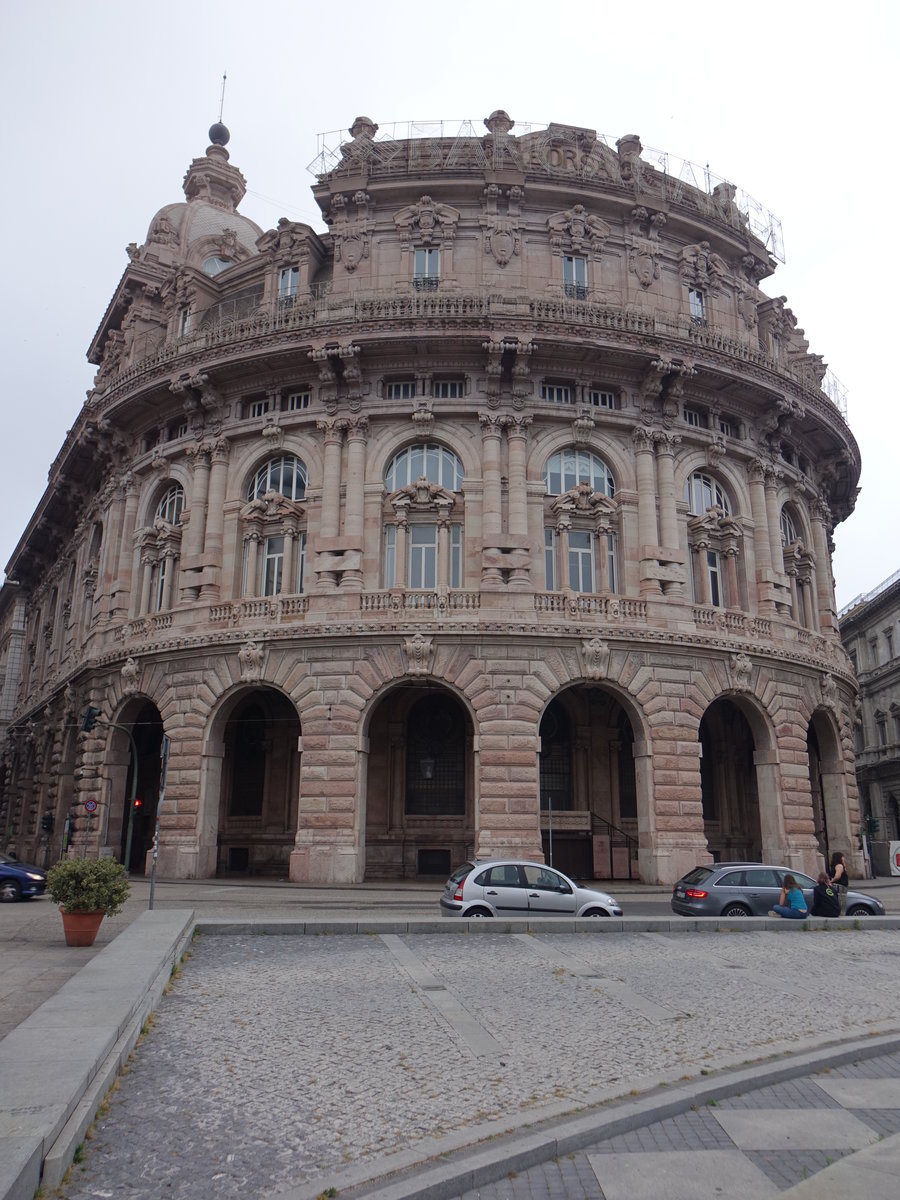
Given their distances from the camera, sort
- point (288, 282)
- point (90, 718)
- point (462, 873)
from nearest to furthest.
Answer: point (462, 873) → point (90, 718) → point (288, 282)

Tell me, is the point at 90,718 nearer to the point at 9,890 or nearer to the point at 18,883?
the point at 18,883

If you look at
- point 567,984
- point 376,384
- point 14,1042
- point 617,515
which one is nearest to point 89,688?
point 376,384

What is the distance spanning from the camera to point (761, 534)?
109 ft

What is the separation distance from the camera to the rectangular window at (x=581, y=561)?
30891mm

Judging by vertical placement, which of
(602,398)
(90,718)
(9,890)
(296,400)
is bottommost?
(9,890)

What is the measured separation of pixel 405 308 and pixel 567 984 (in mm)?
24432

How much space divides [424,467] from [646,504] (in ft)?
25.0

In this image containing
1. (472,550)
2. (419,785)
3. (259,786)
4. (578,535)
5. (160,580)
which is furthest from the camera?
(160,580)

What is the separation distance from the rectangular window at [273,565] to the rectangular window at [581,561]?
9.88 metres

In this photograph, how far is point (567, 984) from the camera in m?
11.7

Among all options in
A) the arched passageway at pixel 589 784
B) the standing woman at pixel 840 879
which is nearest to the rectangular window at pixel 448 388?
the arched passageway at pixel 589 784

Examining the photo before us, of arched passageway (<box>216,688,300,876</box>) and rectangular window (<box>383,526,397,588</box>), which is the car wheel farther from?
rectangular window (<box>383,526,397,588</box>)

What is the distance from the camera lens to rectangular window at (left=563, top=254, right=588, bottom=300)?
110 ft

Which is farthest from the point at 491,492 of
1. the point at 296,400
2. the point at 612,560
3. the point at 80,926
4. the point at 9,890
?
the point at 80,926
